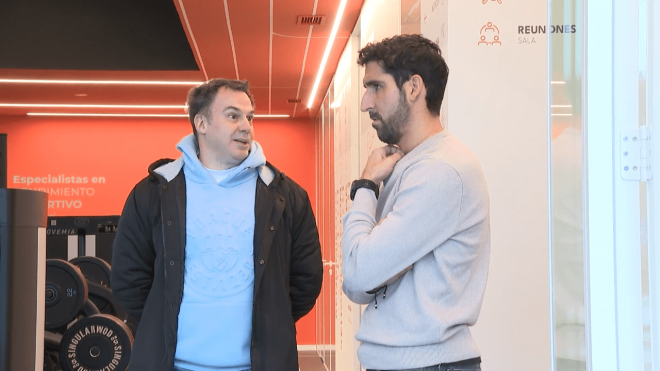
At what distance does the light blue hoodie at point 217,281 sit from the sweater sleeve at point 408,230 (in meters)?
0.68

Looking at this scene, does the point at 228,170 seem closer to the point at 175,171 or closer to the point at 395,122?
the point at 175,171

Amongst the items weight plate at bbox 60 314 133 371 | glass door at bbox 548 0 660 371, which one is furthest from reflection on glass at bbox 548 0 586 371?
weight plate at bbox 60 314 133 371

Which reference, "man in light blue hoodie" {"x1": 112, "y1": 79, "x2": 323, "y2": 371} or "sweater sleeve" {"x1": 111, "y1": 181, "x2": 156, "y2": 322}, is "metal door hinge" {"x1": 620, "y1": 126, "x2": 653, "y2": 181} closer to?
"man in light blue hoodie" {"x1": 112, "y1": 79, "x2": 323, "y2": 371}

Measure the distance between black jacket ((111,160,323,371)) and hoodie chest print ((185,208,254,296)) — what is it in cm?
4

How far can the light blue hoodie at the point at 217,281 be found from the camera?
226 cm

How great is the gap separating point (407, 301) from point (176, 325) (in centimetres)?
89

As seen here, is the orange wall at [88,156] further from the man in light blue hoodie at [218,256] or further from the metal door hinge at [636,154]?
the metal door hinge at [636,154]

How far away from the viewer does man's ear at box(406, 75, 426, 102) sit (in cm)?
183

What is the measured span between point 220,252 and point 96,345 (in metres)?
3.49

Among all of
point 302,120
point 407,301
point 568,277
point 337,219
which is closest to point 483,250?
point 407,301

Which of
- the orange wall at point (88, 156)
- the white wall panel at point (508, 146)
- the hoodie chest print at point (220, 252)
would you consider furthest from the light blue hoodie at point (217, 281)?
the orange wall at point (88, 156)

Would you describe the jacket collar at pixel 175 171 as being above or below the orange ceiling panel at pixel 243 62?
below

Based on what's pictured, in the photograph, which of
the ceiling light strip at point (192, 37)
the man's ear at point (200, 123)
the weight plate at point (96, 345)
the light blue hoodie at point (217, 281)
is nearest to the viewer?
the light blue hoodie at point (217, 281)

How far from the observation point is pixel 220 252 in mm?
2314
